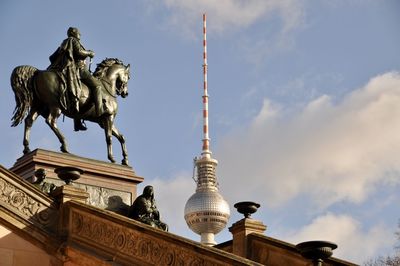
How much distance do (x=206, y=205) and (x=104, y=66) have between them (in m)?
121

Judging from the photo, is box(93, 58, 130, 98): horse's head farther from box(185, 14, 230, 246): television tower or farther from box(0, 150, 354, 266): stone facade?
box(185, 14, 230, 246): television tower

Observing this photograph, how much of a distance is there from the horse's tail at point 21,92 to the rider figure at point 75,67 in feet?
3.06

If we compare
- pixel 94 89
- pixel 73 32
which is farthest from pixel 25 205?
pixel 73 32

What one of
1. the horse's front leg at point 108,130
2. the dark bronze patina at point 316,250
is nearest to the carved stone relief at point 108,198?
the horse's front leg at point 108,130

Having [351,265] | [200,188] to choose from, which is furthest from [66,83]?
[200,188]

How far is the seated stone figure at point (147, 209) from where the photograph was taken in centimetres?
2033

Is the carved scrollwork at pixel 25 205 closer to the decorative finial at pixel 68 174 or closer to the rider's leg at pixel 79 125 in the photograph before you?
the decorative finial at pixel 68 174

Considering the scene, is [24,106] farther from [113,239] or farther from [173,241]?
[173,241]

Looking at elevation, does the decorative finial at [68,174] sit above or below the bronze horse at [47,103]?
below

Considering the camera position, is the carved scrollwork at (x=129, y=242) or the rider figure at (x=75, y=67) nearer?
the carved scrollwork at (x=129, y=242)

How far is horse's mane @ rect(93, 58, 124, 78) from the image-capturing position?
78.6 feet

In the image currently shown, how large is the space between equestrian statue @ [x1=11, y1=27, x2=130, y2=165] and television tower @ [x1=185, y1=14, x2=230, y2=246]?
347 feet

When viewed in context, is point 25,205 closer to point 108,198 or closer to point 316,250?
point 108,198

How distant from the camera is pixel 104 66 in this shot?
2434 centimetres
